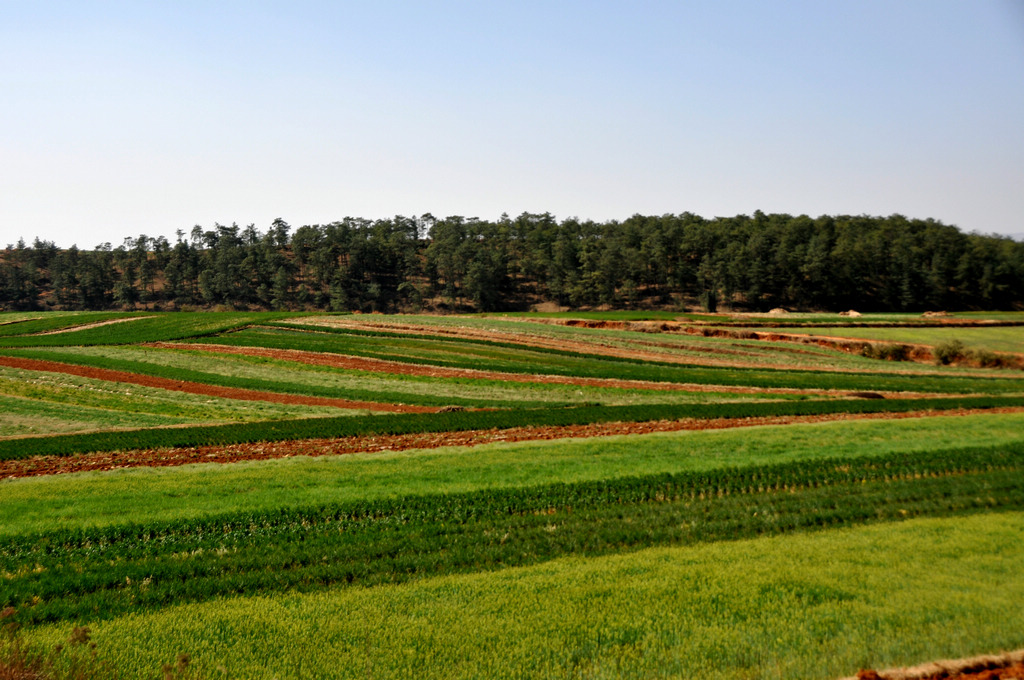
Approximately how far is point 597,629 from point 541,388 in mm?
29014

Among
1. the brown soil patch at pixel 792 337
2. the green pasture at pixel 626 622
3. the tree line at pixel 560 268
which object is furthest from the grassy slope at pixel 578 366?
the tree line at pixel 560 268

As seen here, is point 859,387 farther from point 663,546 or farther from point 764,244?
point 764,244

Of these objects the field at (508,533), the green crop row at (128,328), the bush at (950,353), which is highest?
the green crop row at (128,328)

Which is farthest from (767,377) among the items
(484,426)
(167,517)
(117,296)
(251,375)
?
(117,296)

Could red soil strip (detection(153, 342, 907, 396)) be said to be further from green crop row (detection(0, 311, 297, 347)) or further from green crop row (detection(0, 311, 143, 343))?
green crop row (detection(0, 311, 143, 343))

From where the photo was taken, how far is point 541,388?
3897 centimetres

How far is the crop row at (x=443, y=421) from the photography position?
2500cm

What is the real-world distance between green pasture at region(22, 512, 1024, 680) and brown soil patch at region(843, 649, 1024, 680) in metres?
0.28

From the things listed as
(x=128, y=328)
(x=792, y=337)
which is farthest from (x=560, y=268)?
(x=128, y=328)

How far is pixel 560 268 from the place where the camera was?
12631 cm

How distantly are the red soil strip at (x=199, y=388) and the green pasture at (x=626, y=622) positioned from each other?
21975 mm

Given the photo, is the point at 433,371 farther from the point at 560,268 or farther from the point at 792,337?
the point at 560,268

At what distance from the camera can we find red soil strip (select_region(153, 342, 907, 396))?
129ft

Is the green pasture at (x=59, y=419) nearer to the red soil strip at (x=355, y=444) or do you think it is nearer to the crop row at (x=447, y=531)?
the red soil strip at (x=355, y=444)
